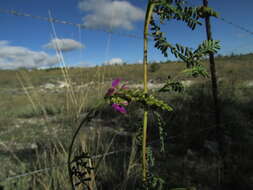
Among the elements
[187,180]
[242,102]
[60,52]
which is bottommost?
[187,180]

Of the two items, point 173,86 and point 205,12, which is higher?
point 205,12

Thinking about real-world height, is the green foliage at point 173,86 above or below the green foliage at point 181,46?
below

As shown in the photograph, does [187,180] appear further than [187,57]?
Yes

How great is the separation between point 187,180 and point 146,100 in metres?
1.33

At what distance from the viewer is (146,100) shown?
1.08 ft

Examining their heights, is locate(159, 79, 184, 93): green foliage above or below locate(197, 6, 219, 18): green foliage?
below

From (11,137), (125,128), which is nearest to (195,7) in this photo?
(125,128)

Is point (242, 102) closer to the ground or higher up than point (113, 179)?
higher up

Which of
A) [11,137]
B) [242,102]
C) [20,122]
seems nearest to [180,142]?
→ [242,102]

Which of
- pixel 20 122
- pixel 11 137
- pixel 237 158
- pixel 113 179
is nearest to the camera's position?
pixel 113 179

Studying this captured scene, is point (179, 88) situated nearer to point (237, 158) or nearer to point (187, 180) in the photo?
point (187, 180)

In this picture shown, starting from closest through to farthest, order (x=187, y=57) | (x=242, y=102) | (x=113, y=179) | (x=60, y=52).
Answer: (x=187, y=57) < (x=60, y=52) < (x=113, y=179) < (x=242, y=102)

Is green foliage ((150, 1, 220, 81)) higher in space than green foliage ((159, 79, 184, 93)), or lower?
higher

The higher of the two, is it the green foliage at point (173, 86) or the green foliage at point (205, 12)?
the green foliage at point (205, 12)
